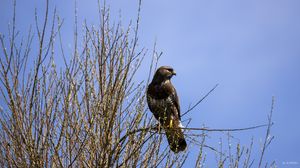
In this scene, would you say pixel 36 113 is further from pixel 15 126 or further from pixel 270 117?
pixel 270 117

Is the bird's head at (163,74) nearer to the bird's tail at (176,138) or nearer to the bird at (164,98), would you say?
the bird at (164,98)

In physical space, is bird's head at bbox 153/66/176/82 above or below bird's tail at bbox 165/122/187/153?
above

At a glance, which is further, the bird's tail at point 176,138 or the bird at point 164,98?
the bird at point 164,98

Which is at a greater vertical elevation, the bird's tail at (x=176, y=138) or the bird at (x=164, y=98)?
the bird at (x=164, y=98)

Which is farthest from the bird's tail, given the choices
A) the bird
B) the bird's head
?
the bird's head

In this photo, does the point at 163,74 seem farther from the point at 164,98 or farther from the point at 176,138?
the point at 176,138

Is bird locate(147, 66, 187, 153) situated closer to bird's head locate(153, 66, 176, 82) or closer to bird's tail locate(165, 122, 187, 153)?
bird's head locate(153, 66, 176, 82)

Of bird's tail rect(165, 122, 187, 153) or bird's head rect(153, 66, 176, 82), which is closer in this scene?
bird's tail rect(165, 122, 187, 153)

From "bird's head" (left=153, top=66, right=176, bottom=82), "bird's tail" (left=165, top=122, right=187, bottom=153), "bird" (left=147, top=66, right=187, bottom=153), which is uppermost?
"bird's head" (left=153, top=66, right=176, bottom=82)

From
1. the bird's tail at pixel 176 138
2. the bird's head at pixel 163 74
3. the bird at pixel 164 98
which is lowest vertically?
the bird's tail at pixel 176 138

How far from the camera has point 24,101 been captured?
13.3ft

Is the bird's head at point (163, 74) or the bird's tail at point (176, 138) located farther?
the bird's head at point (163, 74)

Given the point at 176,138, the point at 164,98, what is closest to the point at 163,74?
the point at 164,98

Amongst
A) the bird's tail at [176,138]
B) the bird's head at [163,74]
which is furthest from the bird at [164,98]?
the bird's tail at [176,138]
